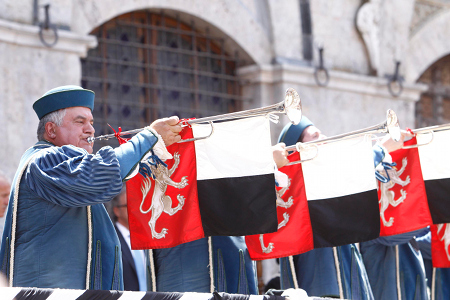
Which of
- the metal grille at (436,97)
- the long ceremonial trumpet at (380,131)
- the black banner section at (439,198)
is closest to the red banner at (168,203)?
the long ceremonial trumpet at (380,131)

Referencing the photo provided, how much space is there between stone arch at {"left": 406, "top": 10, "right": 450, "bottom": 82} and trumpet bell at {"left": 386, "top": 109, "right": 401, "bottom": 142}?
5.58 meters

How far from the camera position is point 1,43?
7582 mm

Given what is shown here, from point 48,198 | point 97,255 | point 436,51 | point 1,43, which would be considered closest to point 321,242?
point 97,255

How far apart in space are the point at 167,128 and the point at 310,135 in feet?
5.23

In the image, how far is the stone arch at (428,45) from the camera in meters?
10.9

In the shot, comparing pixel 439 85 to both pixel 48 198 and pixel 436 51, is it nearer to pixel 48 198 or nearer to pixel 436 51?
pixel 436 51

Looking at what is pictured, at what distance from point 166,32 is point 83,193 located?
5282 millimetres

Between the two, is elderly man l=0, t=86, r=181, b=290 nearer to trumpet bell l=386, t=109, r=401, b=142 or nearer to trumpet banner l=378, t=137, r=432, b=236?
trumpet bell l=386, t=109, r=401, b=142

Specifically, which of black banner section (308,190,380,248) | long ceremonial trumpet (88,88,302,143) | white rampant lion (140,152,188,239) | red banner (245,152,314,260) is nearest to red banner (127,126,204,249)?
white rampant lion (140,152,188,239)

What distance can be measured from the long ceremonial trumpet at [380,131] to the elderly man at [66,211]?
133 cm

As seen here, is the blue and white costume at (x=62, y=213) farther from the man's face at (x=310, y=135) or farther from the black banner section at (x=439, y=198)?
the black banner section at (x=439, y=198)

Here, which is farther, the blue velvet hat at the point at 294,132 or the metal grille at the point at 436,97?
the metal grille at the point at 436,97

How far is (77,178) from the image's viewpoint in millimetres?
4129

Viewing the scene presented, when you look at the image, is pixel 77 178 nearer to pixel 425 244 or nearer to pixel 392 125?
pixel 392 125
